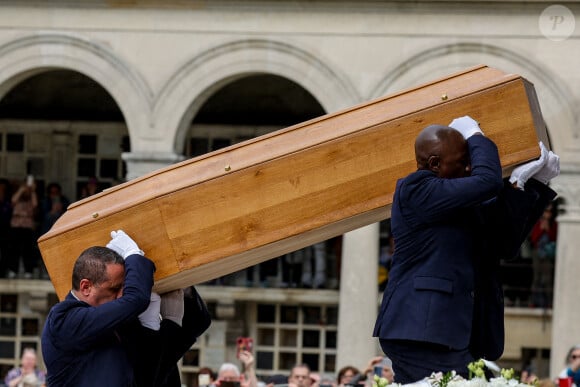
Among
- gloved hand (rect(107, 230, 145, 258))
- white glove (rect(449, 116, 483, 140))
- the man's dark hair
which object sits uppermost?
white glove (rect(449, 116, 483, 140))

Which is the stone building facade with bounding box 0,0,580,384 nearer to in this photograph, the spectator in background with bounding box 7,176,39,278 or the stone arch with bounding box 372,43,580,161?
the stone arch with bounding box 372,43,580,161

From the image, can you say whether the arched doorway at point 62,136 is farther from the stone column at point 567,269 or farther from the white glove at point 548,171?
the white glove at point 548,171

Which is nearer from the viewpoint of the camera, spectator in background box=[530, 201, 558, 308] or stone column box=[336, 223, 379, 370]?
stone column box=[336, 223, 379, 370]

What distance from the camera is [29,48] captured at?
26.7 meters

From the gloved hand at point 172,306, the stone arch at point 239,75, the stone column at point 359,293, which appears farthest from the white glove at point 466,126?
the stone column at point 359,293

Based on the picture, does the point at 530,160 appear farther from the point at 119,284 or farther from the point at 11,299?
the point at 11,299

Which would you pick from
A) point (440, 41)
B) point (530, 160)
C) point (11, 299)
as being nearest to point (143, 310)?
point (530, 160)

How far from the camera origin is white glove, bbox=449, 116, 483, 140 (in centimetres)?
873

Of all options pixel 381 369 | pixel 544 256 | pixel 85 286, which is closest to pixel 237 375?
pixel 381 369

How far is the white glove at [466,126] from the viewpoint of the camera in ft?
28.6

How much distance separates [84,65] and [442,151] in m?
18.4

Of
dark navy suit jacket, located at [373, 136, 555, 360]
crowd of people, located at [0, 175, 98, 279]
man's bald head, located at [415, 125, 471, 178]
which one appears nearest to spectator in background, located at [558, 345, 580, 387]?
dark navy suit jacket, located at [373, 136, 555, 360]

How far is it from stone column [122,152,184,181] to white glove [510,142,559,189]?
17.5 meters

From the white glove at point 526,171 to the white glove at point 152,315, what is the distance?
2.01 metres
